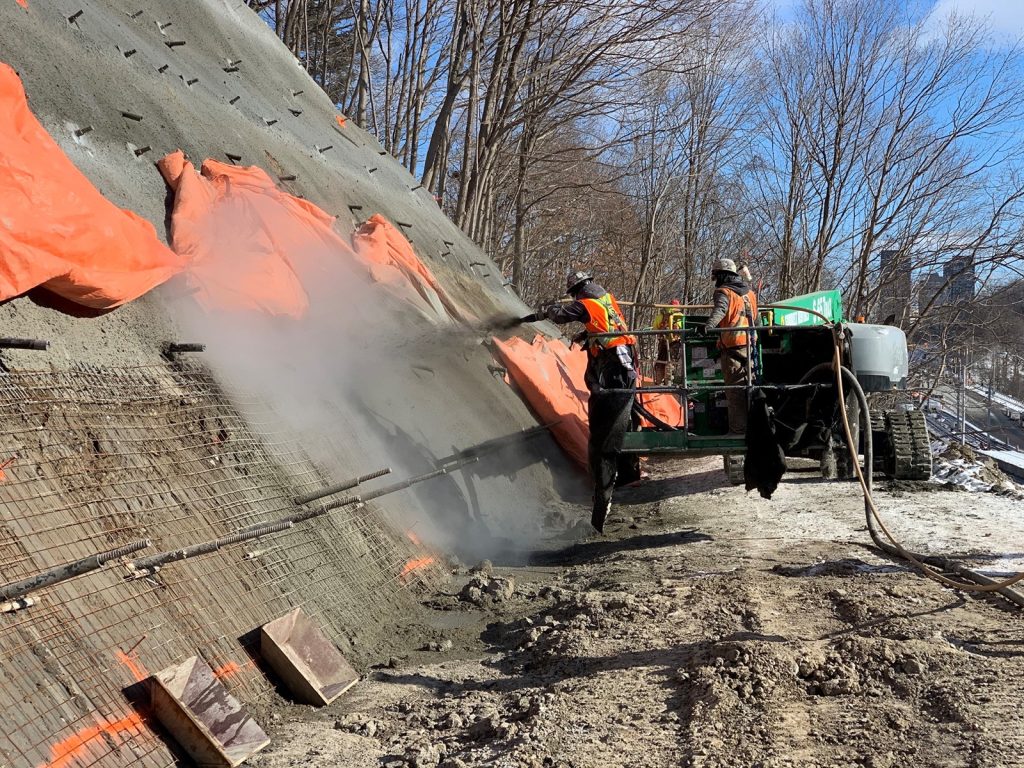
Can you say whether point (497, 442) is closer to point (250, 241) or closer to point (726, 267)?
point (726, 267)

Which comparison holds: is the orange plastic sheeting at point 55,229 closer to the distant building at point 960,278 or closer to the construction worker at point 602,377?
the construction worker at point 602,377

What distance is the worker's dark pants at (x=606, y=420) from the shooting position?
295 inches

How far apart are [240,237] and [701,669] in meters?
4.77

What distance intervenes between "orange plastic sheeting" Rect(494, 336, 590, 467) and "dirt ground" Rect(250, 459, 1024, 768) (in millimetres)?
2799

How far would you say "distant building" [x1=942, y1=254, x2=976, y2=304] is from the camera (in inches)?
733

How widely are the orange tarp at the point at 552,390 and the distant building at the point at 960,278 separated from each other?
1119cm

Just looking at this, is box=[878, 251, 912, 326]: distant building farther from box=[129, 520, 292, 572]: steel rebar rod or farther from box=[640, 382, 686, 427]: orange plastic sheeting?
box=[129, 520, 292, 572]: steel rebar rod

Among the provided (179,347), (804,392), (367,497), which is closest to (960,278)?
(804,392)

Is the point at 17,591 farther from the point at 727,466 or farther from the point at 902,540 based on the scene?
the point at 727,466

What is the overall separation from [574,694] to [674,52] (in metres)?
15.7

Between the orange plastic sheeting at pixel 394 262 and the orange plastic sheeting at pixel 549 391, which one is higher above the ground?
the orange plastic sheeting at pixel 394 262

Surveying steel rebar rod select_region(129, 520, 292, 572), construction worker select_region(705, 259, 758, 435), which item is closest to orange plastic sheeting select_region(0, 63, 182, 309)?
steel rebar rod select_region(129, 520, 292, 572)

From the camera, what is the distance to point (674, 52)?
56.8ft

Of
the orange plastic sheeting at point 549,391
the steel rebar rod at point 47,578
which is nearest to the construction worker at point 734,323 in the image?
the orange plastic sheeting at point 549,391
